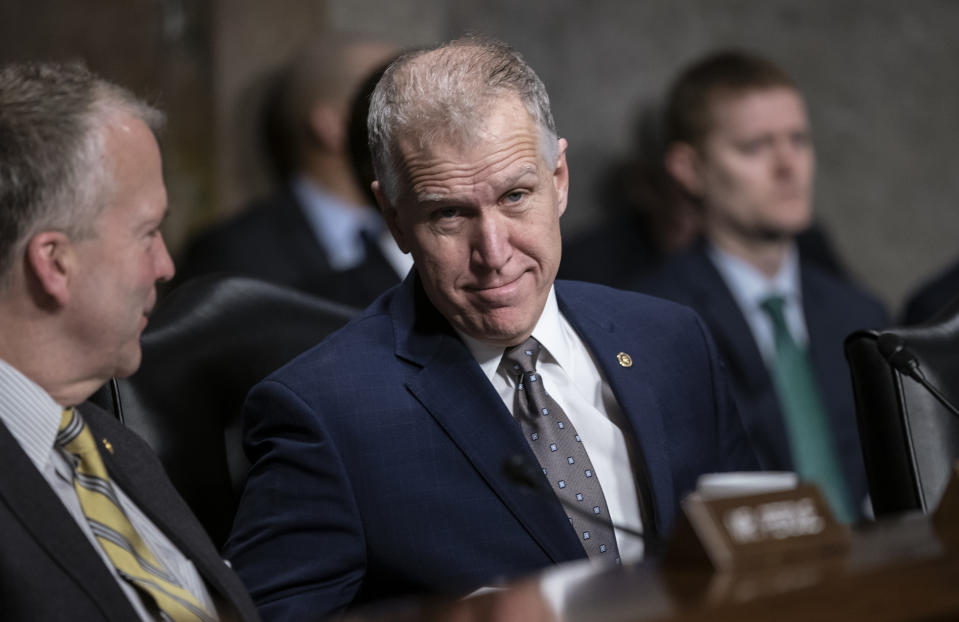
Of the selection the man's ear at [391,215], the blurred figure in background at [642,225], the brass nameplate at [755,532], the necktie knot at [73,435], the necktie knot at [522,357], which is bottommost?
the blurred figure in background at [642,225]

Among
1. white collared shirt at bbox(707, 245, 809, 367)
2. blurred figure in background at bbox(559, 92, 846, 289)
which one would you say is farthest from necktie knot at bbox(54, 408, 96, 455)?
blurred figure in background at bbox(559, 92, 846, 289)

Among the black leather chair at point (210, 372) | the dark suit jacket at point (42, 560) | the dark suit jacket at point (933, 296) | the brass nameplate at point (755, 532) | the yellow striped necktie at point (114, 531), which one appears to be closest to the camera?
the brass nameplate at point (755, 532)

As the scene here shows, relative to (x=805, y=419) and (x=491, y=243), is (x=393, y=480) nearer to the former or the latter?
(x=491, y=243)

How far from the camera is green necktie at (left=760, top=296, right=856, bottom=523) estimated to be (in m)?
2.90

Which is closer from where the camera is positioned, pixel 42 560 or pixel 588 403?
A: pixel 42 560

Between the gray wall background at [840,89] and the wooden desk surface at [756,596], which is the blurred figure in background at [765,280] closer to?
the gray wall background at [840,89]

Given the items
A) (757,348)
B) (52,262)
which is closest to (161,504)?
(52,262)

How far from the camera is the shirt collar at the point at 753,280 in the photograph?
10.4ft

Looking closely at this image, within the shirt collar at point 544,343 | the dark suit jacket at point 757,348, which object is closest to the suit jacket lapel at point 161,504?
the shirt collar at point 544,343

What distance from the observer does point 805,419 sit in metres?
2.98

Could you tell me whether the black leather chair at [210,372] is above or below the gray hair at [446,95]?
below

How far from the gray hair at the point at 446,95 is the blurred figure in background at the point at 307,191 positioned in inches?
69.6

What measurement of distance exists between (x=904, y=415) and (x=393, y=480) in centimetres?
71

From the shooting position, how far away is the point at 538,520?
1.66m
